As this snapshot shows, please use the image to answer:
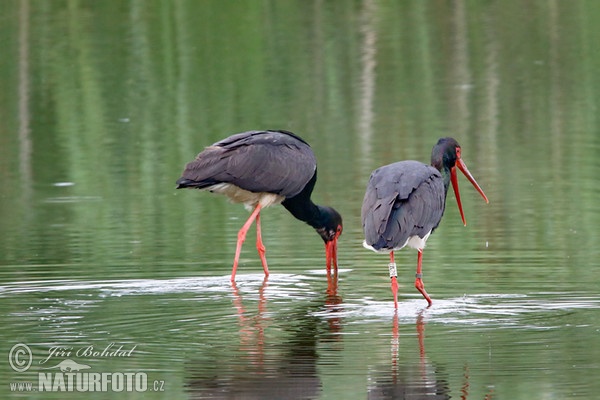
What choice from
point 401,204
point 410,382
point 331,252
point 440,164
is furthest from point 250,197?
point 410,382

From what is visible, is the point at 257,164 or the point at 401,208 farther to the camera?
the point at 257,164

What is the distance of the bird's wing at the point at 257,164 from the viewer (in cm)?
1087

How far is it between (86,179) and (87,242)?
3.74m

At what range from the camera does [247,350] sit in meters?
7.96

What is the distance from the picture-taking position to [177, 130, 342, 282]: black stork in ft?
35.7

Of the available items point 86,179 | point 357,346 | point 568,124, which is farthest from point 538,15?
point 357,346

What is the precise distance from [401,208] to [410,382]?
2166 mm

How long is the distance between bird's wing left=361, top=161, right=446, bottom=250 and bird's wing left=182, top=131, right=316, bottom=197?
171 centimetres

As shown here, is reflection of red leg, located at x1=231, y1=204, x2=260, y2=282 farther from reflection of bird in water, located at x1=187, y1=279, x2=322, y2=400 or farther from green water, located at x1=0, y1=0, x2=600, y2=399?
reflection of bird in water, located at x1=187, y1=279, x2=322, y2=400

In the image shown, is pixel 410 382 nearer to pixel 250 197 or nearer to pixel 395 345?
pixel 395 345

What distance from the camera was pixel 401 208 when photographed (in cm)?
913

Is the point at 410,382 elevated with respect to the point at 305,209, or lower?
lower

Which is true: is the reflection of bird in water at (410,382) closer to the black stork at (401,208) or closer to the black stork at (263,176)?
the black stork at (401,208)
